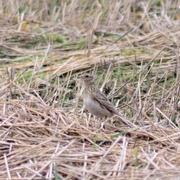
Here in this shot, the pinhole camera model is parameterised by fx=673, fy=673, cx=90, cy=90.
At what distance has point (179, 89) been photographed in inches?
352

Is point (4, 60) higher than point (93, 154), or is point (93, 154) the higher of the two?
point (93, 154)

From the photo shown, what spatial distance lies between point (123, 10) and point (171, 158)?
24.4 ft

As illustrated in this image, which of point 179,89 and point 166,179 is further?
point 179,89

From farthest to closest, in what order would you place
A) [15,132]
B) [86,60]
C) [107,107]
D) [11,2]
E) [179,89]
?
[11,2] → [86,60] → [179,89] → [107,107] → [15,132]

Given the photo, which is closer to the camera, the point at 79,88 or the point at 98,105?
the point at 98,105

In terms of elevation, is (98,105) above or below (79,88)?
above

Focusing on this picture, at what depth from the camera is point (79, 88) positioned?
9.44 m

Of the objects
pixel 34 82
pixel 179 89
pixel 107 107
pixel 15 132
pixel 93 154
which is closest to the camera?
pixel 93 154

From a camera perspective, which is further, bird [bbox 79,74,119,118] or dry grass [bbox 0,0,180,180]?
bird [bbox 79,74,119,118]

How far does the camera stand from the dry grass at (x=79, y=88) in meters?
6.19

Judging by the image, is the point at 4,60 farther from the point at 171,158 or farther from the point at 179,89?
the point at 171,158

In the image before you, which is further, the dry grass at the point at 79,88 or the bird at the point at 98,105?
the bird at the point at 98,105

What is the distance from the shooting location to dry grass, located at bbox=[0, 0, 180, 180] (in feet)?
20.3

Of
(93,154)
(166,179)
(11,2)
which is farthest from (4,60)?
(166,179)
